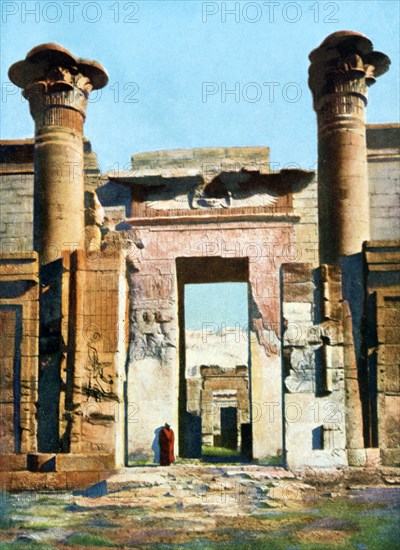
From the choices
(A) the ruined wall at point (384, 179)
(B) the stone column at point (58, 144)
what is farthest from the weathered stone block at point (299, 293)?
(A) the ruined wall at point (384, 179)

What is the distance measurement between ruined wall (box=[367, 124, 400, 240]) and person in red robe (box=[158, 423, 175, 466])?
5.01 meters

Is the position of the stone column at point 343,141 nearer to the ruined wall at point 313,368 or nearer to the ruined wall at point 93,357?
the ruined wall at point 313,368

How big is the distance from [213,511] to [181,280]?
5.80m

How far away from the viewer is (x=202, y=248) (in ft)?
40.7

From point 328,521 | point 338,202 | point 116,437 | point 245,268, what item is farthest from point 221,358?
point 328,521

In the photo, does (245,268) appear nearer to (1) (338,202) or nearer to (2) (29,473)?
(1) (338,202)

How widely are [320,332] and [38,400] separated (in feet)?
10.7

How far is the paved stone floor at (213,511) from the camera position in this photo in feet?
21.9

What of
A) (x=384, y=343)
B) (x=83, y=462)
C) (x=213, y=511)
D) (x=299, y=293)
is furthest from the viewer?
(x=384, y=343)

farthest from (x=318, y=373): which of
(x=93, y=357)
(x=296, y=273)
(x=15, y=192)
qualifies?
(x=15, y=192)

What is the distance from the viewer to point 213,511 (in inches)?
299

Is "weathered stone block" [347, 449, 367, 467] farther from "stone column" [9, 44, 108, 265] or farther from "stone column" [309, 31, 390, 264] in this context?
"stone column" [9, 44, 108, 265]

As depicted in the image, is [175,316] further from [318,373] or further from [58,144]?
[318,373]

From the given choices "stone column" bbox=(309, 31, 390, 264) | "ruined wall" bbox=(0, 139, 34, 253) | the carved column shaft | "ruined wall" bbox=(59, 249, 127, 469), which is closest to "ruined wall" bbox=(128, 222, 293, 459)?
the carved column shaft
